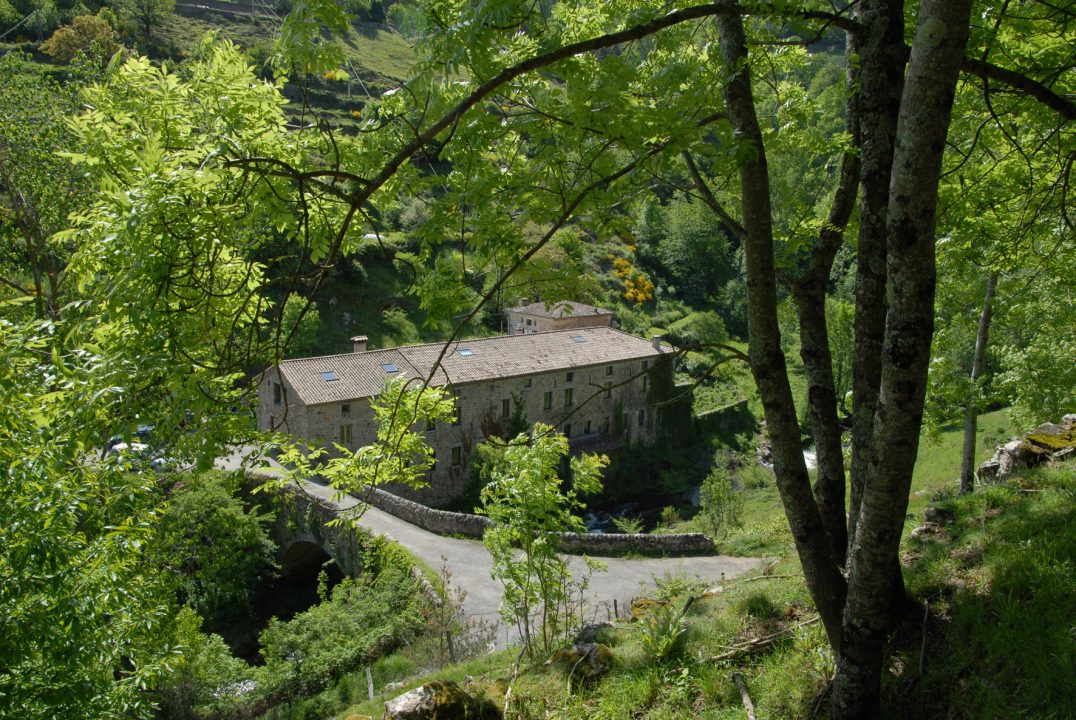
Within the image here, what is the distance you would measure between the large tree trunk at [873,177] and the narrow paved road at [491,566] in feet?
32.9

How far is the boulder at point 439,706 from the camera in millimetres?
5324

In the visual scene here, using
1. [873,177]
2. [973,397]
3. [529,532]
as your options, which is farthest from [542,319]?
[873,177]

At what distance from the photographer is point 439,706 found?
540cm

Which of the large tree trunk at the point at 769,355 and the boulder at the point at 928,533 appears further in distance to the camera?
the boulder at the point at 928,533

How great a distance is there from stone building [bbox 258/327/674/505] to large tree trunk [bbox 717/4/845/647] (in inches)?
695

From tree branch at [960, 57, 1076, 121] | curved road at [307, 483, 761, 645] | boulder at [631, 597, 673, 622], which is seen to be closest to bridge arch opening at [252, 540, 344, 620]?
curved road at [307, 483, 761, 645]

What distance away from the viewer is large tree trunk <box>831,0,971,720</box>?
275 cm

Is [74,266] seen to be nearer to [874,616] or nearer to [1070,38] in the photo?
[874,616]

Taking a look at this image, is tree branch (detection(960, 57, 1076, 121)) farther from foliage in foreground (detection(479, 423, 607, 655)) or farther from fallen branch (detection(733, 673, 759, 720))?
foliage in foreground (detection(479, 423, 607, 655))

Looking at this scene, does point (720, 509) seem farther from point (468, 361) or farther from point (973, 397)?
point (973, 397)

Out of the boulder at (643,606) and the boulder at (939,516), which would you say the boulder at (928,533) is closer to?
the boulder at (939,516)

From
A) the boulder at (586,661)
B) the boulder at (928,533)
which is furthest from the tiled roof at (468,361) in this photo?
the boulder at (928,533)

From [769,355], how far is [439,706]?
12.9 feet

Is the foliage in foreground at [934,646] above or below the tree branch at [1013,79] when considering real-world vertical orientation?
below
